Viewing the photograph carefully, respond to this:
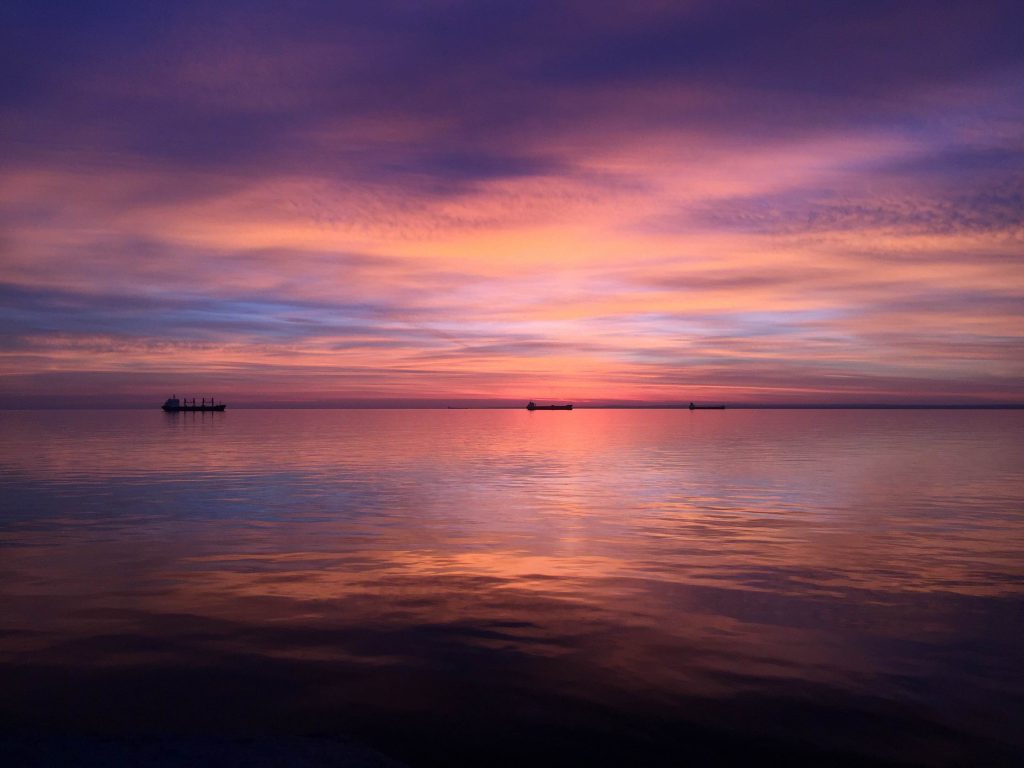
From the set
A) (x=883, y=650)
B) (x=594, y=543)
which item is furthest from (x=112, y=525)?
(x=883, y=650)

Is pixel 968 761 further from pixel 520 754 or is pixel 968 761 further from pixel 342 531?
pixel 342 531

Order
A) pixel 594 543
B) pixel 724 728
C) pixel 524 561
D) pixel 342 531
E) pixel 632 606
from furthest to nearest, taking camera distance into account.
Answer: pixel 342 531
pixel 594 543
pixel 524 561
pixel 632 606
pixel 724 728

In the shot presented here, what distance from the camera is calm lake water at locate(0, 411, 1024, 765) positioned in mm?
8922

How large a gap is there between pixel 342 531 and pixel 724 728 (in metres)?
16.1

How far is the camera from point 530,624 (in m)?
13.2

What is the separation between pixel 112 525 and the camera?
23703 mm

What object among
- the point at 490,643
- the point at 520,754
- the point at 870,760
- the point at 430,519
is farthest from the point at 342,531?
the point at 870,760

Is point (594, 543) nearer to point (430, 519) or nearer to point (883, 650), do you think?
point (430, 519)

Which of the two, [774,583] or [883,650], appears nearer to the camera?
[883,650]

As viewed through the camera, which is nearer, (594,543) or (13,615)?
(13,615)

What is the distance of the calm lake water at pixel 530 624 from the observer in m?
8.92

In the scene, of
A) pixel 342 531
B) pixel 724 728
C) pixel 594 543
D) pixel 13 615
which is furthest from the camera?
pixel 342 531

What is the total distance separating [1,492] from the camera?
1252 inches

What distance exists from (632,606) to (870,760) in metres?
6.42
